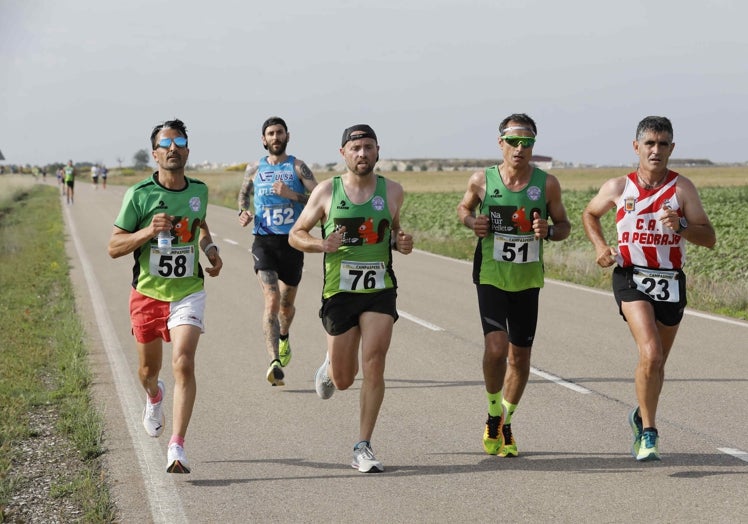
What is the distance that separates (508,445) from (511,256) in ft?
3.91

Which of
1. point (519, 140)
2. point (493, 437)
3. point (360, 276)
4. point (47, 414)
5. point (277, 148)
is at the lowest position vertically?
point (47, 414)

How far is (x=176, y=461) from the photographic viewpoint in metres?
6.28

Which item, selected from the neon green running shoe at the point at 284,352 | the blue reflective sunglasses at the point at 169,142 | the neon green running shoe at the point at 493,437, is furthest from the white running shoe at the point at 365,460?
the neon green running shoe at the point at 284,352

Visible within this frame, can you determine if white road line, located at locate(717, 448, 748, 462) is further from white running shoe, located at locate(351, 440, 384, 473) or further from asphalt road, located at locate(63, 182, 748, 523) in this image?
white running shoe, located at locate(351, 440, 384, 473)

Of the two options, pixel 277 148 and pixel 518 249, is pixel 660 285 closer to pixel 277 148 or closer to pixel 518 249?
pixel 518 249

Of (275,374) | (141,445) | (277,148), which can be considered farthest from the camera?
(277,148)

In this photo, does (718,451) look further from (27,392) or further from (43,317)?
(43,317)

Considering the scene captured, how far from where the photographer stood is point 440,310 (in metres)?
14.0

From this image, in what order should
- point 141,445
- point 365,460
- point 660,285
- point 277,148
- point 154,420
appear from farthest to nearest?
point 277,148, point 141,445, point 154,420, point 660,285, point 365,460

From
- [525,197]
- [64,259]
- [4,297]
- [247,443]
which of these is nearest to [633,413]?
[525,197]

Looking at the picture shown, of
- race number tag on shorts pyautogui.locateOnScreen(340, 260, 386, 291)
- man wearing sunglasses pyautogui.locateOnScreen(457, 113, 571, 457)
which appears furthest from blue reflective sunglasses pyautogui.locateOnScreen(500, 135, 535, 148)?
race number tag on shorts pyautogui.locateOnScreen(340, 260, 386, 291)

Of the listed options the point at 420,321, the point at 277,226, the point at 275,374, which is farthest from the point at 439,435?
the point at 420,321

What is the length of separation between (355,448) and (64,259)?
16357 millimetres

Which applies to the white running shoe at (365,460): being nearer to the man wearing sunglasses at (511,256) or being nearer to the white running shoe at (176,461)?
the man wearing sunglasses at (511,256)
